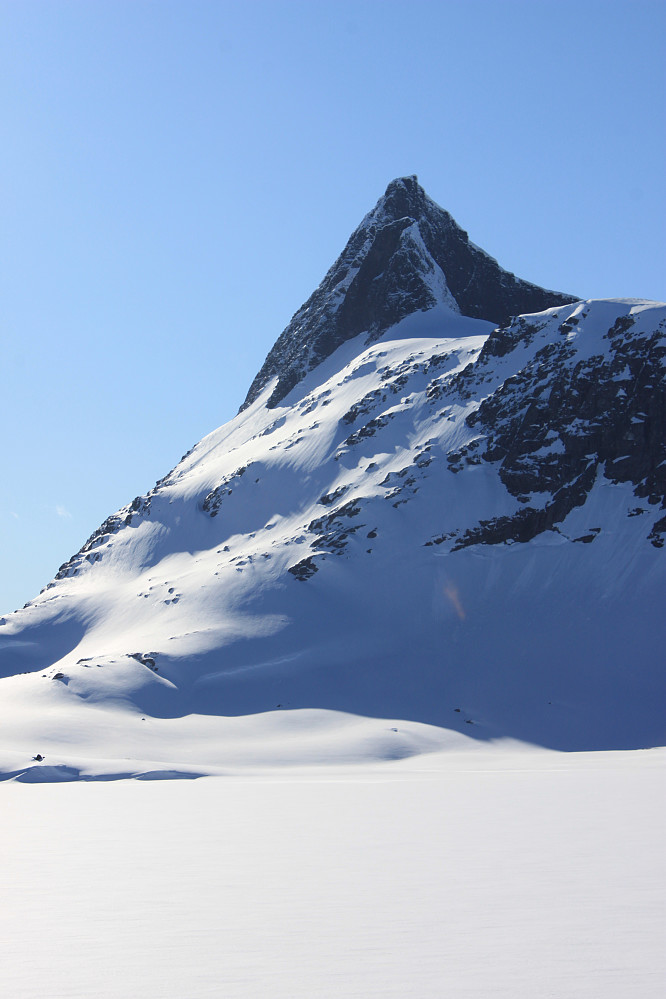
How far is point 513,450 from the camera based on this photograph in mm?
95938

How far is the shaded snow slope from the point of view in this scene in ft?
217

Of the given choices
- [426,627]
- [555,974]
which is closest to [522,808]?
[555,974]

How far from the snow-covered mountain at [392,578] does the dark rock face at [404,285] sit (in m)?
5.96

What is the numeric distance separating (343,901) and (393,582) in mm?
73796

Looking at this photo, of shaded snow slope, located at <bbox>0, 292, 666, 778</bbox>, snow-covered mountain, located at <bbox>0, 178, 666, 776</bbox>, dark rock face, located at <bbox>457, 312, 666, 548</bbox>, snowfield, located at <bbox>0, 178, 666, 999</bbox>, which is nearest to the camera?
snowfield, located at <bbox>0, 178, 666, 999</bbox>

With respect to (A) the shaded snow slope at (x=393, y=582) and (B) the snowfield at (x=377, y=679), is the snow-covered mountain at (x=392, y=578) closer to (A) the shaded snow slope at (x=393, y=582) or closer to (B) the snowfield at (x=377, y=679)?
(A) the shaded snow slope at (x=393, y=582)

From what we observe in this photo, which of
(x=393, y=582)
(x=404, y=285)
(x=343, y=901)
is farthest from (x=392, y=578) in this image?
(x=343, y=901)

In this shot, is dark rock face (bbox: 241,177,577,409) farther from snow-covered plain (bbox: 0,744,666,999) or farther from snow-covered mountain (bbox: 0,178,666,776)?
snow-covered plain (bbox: 0,744,666,999)

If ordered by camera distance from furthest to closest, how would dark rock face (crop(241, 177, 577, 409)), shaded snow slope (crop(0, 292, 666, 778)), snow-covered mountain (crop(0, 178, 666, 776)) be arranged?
dark rock face (crop(241, 177, 577, 409)) < snow-covered mountain (crop(0, 178, 666, 776)) < shaded snow slope (crop(0, 292, 666, 778))

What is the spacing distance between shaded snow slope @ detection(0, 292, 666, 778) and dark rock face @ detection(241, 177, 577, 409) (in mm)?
13751

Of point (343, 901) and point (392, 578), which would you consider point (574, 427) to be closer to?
point (392, 578)

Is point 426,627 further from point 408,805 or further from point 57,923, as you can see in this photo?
point 57,923

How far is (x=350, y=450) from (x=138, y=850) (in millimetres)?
87431

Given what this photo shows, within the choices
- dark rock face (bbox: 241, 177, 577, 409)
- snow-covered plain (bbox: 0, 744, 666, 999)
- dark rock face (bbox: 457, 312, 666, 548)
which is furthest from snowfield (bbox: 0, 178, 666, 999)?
dark rock face (bbox: 241, 177, 577, 409)
